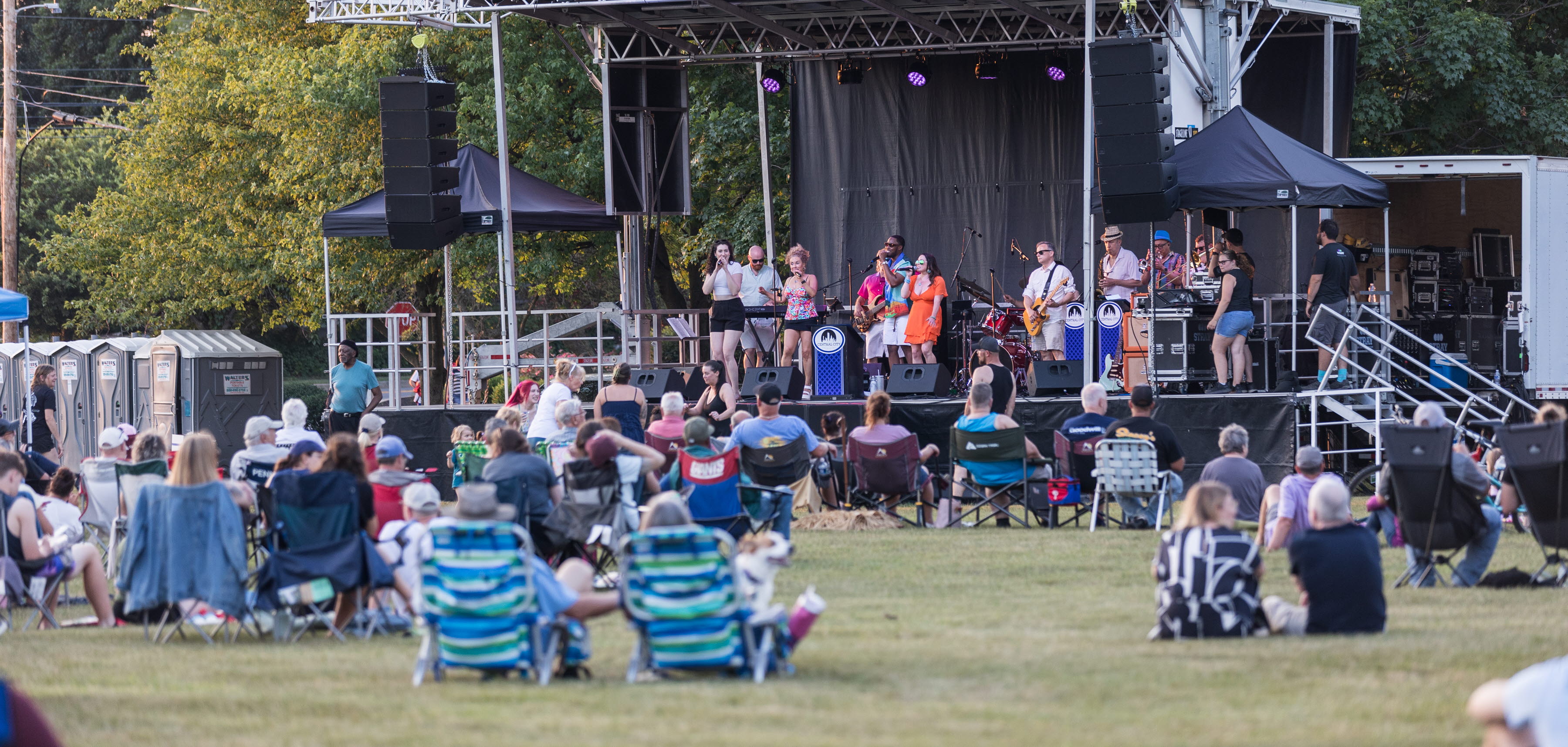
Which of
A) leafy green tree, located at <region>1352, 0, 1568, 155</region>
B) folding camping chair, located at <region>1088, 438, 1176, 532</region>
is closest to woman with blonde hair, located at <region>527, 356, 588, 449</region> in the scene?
folding camping chair, located at <region>1088, 438, 1176, 532</region>

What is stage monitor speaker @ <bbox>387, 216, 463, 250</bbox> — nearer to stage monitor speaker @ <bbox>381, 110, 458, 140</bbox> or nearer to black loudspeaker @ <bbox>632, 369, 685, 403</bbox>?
stage monitor speaker @ <bbox>381, 110, 458, 140</bbox>

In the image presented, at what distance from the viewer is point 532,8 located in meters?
16.4

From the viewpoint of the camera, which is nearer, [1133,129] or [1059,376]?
[1133,129]

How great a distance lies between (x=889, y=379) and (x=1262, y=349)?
3.15 metres

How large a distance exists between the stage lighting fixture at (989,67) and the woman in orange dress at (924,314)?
156 inches

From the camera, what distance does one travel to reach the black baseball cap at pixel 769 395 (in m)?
11.5

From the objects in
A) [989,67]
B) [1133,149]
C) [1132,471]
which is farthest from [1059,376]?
[989,67]

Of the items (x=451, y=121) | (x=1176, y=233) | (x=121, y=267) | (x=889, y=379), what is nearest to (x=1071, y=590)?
(x=889, y=379)

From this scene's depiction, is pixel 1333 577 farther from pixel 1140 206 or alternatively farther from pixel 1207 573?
pixel 1140 206

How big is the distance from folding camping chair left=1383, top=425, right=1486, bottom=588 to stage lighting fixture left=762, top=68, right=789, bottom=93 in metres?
11.4

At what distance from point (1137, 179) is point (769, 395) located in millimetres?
4056

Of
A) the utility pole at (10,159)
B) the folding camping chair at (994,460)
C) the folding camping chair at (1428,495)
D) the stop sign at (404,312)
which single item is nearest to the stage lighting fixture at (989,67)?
the stop sign at (404,312)

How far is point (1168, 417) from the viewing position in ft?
45.9

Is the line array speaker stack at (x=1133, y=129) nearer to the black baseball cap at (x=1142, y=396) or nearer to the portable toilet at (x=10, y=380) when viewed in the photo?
the black baseball cap at (x=1142, y=396)
